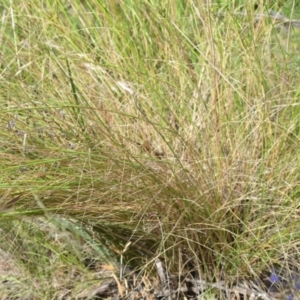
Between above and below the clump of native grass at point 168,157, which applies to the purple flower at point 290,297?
below

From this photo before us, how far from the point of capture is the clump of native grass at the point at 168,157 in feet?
5.29

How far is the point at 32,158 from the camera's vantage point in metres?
1.68

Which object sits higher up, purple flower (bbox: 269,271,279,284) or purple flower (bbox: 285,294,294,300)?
purple flower (bbox: 269,271,279,284)

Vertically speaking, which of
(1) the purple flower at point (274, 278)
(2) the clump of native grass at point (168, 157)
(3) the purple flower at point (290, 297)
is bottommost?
(3) the purple flower at point (290, 297)

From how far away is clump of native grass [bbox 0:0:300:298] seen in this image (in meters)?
1.61

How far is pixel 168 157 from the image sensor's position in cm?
173

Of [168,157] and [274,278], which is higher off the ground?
[168,157]

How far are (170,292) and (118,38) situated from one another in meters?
0.83

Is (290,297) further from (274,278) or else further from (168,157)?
(168,157)

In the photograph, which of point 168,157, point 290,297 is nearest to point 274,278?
point 290,297

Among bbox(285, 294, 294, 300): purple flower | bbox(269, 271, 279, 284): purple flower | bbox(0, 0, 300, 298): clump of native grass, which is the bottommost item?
bbox(285, 294, 294, 300): purple flower

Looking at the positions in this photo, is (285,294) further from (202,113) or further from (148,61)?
(148,61)

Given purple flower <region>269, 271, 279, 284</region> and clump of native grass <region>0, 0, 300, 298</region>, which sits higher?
clump of native grass <region>0, 0, 300, 298</region>

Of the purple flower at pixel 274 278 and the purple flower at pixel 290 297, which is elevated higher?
the purple flower at pixel 274 278
